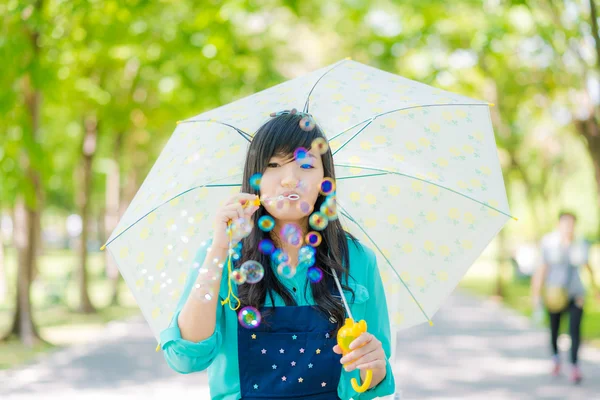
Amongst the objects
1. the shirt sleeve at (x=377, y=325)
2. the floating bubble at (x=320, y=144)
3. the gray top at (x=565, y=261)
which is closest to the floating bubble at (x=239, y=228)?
the floating bubble at (x=320, y=144)

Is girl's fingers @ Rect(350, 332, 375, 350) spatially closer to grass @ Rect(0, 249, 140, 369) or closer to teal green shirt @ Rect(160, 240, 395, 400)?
teal green shirt @ Rect(160, 240, 395, 400)

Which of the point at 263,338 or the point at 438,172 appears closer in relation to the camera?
the point at 263,338

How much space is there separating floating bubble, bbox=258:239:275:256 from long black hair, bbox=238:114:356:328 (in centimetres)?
1

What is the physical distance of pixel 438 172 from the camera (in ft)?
12.9

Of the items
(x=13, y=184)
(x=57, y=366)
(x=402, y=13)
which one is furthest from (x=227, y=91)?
(x=57, y=366)

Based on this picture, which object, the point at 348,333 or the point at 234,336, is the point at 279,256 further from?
the point at 348,333

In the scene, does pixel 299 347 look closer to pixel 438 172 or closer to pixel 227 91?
pixel 438 172

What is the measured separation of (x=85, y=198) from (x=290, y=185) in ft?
54.0

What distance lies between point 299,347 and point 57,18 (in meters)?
10.1

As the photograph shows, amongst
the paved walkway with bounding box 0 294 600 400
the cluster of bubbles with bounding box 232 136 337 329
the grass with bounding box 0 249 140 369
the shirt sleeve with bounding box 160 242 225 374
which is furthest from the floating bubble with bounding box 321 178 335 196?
the grass with bounding box 0 249 140 369

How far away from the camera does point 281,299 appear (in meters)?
2.86

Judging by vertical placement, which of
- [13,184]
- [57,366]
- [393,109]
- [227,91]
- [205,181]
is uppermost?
[227,91]

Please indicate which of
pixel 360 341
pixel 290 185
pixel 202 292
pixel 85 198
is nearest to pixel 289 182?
pixel 290 185

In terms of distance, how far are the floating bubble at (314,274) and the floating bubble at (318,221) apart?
0.14m
